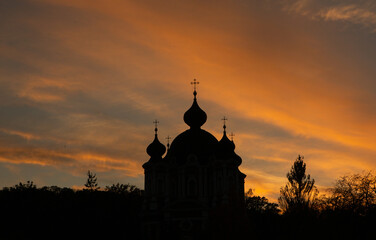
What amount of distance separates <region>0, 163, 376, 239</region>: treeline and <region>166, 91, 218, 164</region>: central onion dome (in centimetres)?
903

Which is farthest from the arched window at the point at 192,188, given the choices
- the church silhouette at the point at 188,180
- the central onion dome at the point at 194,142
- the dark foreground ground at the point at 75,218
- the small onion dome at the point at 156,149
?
the dark foreground ground at the point at 75,218

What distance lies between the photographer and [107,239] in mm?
74312

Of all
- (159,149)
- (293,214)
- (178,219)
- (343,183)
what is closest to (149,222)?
(178,219)

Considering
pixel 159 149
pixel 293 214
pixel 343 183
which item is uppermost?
pixel 159 149

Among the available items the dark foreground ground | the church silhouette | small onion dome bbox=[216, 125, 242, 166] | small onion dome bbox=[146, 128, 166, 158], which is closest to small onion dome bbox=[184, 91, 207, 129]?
the church silhouette

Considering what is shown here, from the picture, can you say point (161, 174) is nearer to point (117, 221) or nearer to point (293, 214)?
point (117, 221)

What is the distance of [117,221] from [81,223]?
16.3 ft

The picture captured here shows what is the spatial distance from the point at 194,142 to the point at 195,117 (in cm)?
379

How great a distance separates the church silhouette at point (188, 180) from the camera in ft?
253

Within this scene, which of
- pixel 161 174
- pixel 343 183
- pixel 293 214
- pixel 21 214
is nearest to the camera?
pixel 293 214

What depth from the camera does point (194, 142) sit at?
8219 centimetres

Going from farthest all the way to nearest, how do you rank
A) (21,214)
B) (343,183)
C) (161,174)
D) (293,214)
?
1. (161,174)
2. (21,214)
3. (343,183)
4. (293,214)

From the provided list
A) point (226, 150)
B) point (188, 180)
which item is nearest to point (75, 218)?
point (188, 180)

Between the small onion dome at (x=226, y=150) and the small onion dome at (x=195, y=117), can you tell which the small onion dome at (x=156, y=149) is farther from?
the small onion dome at (x=226, y=150)
